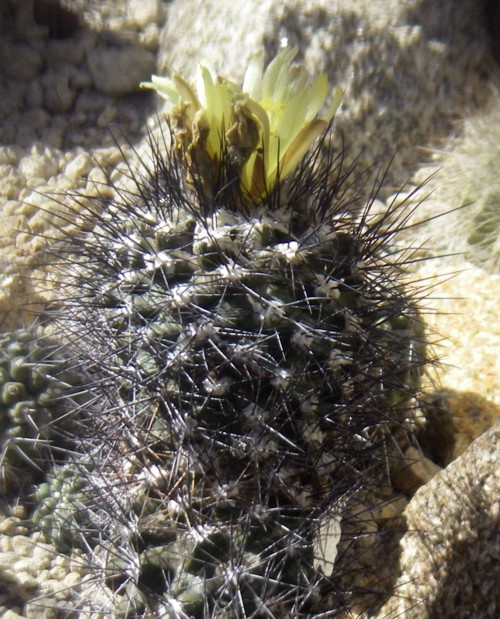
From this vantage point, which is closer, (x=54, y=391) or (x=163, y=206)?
(x=163, y=206)

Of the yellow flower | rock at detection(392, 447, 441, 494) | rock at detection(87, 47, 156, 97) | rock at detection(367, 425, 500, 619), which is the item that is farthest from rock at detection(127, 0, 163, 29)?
rock at detection(367, 425, 500, 619)

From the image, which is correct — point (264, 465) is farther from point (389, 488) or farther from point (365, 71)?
point (365, 71)

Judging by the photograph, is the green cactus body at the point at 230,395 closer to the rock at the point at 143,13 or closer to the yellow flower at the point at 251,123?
the yellow flower at the point at 251,123

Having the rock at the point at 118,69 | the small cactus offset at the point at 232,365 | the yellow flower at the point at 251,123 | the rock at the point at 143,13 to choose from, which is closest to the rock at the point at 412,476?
the small cactus offset at the point at 232,365

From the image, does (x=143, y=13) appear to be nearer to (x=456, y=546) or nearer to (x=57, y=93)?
(x=57, y=93)

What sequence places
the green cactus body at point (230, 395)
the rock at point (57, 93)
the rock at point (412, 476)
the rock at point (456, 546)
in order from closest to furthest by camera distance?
the green cactus body at point (230, 395), the rock at point (456, 546), the rock at point (412, 476), the rock at point (57, 93)

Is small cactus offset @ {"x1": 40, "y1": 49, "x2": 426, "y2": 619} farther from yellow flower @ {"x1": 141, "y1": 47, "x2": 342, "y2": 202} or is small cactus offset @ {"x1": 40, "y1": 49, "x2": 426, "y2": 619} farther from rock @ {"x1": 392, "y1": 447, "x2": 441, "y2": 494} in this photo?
rock @ {"x1": 392, "y1": 447, "x2": 441, "y2": 494}

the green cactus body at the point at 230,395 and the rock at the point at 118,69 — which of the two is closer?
the green cactus body at the point at 230,395

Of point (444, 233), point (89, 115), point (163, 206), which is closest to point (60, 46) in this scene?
point (89, 115)
